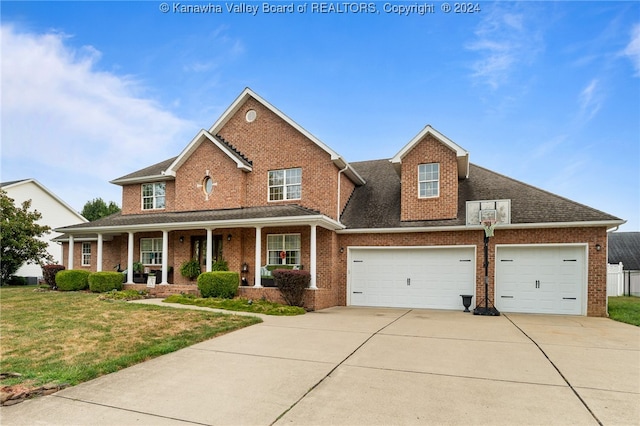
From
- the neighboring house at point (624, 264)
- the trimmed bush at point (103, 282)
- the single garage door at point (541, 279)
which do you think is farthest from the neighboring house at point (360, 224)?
the neighboring house at point (624, 264)

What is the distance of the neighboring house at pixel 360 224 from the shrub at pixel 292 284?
1.24 ft

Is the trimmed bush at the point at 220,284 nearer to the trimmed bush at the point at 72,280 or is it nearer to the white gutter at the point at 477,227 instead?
the white gutter at the point at 477,227

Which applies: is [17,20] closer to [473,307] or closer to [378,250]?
[378,250]

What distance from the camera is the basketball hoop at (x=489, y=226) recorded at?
12578 mm

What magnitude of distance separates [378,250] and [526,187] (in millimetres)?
6455

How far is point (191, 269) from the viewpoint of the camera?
1664 centimetres

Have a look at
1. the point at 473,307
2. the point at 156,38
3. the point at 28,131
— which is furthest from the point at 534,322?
the point at 28,131

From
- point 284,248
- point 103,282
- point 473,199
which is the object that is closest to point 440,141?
point 473,199

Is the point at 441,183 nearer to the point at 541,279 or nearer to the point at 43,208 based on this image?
the point at 541,279

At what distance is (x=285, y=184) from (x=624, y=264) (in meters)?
25.5

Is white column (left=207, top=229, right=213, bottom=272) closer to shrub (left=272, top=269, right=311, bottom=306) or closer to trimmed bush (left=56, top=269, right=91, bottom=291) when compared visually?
shrub (left=272, top=269, right=311, bottom=306)

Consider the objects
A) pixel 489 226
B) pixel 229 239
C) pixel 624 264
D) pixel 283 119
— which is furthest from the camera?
pixel 624 264

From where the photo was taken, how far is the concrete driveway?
4.17 meters

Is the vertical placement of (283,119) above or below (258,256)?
above
